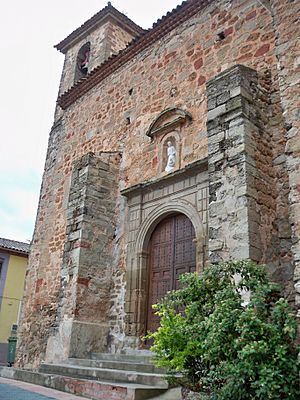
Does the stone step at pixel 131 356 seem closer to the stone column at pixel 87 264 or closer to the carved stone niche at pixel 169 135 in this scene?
the stone column at pixel 87 264

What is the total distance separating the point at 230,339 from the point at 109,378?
92.3 inches

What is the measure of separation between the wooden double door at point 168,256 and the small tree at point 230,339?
2.42 m

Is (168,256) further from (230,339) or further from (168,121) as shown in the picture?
(230,339)

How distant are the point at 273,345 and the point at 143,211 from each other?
446 centimetres

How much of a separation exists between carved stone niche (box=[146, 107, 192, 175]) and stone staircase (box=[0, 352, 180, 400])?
3197 millimetres

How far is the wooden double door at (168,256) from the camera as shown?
21.8 ft

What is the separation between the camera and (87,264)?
24.8ft

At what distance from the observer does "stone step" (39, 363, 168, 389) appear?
15.1ft

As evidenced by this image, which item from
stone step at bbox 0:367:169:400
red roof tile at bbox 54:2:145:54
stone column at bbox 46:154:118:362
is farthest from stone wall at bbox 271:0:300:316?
red roof tile at bbox 54:2:145:54

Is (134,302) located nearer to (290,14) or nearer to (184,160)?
(184,160)

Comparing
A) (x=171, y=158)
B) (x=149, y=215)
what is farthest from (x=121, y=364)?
(x=171, y=158)

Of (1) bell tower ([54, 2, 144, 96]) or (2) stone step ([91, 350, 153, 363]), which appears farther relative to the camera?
(1) bell tower ([54, 2, 144, 96])

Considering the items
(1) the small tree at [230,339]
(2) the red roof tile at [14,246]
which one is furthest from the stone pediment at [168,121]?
(2) the red roof tile at [14,246]

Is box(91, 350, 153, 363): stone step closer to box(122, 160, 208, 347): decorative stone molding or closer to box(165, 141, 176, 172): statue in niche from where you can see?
box(122, 160, 208, 347): decorative stone molding
